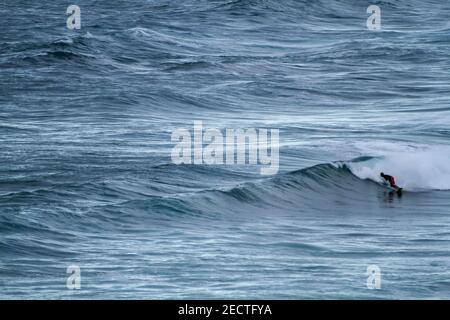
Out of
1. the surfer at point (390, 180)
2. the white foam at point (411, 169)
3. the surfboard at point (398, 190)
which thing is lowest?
the surfboard at point (398, 190)

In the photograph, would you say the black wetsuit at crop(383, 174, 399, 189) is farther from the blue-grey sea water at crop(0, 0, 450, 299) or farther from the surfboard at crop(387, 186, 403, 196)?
the blue-grey sea water at crop(0, 0, 450, 299)

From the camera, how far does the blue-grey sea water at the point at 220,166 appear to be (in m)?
15.2

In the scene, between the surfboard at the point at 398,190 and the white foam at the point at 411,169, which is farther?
the white foam at the point at 411,169

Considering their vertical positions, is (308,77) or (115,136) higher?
(308,77)

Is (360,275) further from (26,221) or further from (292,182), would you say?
(292,182)

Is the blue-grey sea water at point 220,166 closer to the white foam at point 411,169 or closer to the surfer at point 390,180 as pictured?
the white foam at point 411,169

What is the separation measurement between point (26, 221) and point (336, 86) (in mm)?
19578

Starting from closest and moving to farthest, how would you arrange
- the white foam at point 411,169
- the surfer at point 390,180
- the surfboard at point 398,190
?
the surfboard at point 398,190, the surfer at point 390,180, the white foam at point 411,169

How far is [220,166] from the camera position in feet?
78.9

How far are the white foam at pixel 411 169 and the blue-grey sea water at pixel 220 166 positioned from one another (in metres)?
0.05

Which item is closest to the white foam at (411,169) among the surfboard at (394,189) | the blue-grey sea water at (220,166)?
the blue-grey sea water at (220,166)

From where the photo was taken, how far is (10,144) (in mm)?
25750
